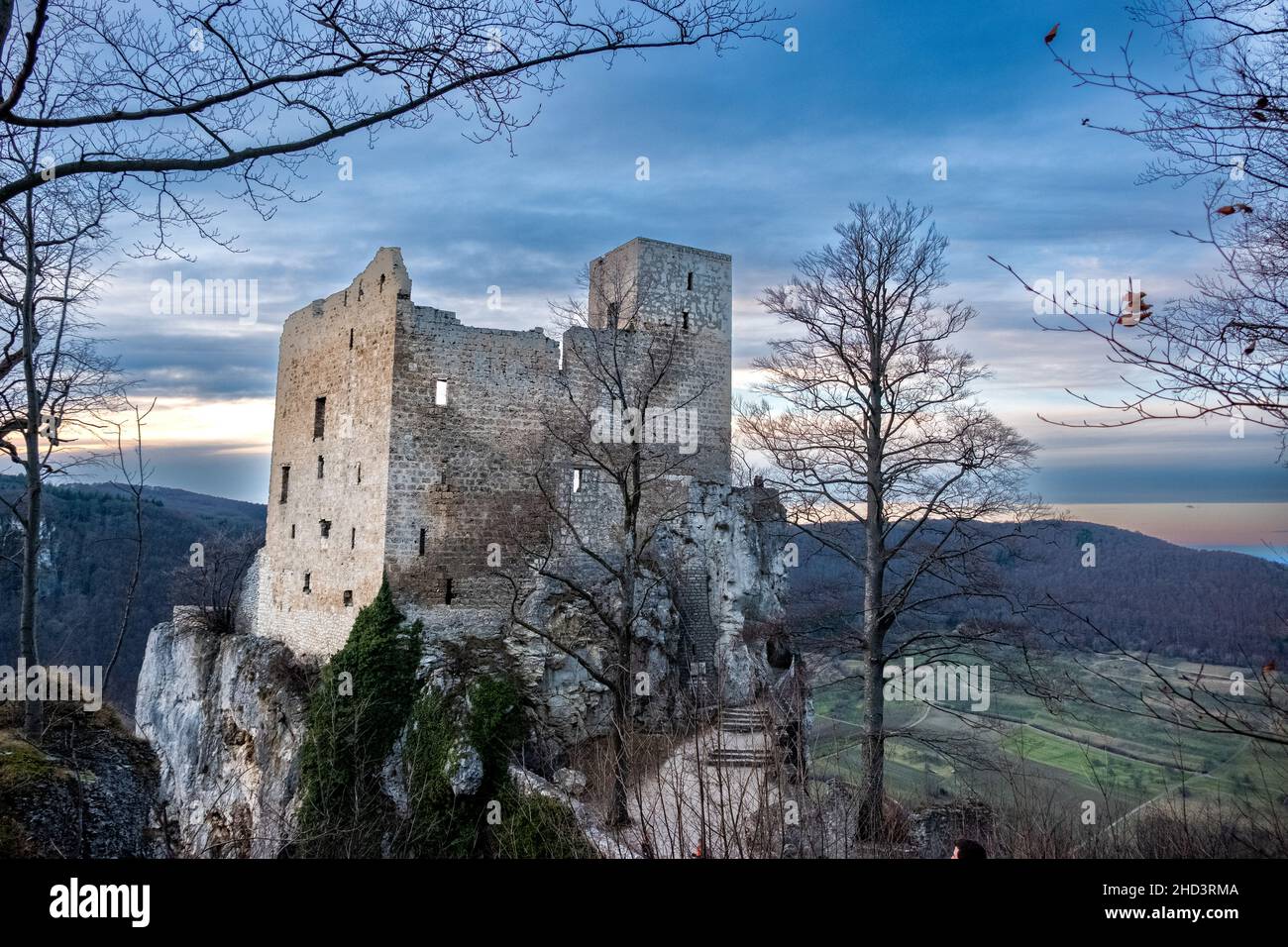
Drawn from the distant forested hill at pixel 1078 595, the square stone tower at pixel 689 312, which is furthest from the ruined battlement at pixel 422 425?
the distant forested hill at pixel 1078 595

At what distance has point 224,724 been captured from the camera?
21.6 metres

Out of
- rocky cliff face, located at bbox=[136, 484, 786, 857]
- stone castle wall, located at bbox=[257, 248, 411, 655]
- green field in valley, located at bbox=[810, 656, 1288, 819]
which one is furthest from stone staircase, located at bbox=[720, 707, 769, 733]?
stone castle wall, located at bbox=[257, 248, 411, 655]

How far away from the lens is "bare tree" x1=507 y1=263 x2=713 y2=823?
19.4m

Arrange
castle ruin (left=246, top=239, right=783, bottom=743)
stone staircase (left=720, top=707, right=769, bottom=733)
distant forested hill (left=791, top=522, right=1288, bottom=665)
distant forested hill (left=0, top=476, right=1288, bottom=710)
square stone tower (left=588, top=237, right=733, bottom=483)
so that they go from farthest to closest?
1. square stone tower (left=588, top=237, right=733, bottom=483)
2. castle ruin (left=246, top=239, right=783, bottom=743)
3. stone staircase (left=720, top=707, right=769, bottom=733)
4. distant forested hill (left=0, top=476, right=1288, bottom=710)
5. distant forested hill (left=791, top=522, right=1288, bottom=665)

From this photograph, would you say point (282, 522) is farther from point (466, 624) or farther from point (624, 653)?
point (624, 653)

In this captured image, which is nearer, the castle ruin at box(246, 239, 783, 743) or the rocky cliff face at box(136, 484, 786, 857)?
the rocky cliff face at box(136, 484, 786, 857)

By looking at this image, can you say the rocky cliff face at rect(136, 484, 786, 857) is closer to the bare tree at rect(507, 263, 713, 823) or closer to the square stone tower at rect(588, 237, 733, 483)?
the bare tree at rect(507, 263, 713, 823)

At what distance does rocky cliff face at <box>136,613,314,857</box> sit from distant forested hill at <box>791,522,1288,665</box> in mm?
12235

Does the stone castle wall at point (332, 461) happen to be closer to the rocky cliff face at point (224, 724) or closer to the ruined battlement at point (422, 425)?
the ruined battlement at point (422, 425)

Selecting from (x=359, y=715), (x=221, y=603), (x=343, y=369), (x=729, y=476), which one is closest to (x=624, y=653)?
(x=359, y=715)

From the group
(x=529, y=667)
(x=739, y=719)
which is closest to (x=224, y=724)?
(x=529, y=667)

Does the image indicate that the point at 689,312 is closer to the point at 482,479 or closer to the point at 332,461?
the point at 482,479
